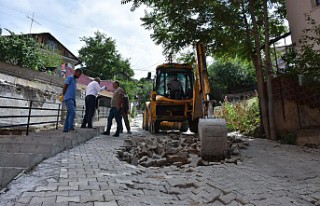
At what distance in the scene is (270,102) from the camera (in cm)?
787

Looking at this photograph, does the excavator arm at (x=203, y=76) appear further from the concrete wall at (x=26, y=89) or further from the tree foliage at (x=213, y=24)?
the concrete wall at (x=26, y=89)

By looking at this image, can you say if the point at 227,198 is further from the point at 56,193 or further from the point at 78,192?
the point at 56,193

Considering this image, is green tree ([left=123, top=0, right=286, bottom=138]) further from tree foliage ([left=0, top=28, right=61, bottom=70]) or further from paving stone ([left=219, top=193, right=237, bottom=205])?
tree foliage ([left=0, top=28, right=61, bottom=70])

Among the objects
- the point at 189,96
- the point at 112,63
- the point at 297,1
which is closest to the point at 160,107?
the point at 189,96

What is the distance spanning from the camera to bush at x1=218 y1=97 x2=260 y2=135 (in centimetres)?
1050

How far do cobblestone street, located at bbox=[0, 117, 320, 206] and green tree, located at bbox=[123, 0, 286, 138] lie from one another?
16.8ft

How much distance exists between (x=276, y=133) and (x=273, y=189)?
224 inches

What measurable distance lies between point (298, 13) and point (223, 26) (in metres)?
3.91

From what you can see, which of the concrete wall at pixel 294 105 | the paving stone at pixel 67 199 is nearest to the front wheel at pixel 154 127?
the concrete wall at pixel 294 105

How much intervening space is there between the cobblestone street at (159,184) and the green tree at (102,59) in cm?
3975

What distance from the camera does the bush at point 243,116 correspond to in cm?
1050

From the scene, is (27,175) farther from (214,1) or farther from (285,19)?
(285,19)

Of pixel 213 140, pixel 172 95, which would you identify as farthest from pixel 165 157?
pixel 172 95

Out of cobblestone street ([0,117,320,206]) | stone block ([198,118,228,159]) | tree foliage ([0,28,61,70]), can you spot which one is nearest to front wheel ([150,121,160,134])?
stone block ([198,118,228,159])
